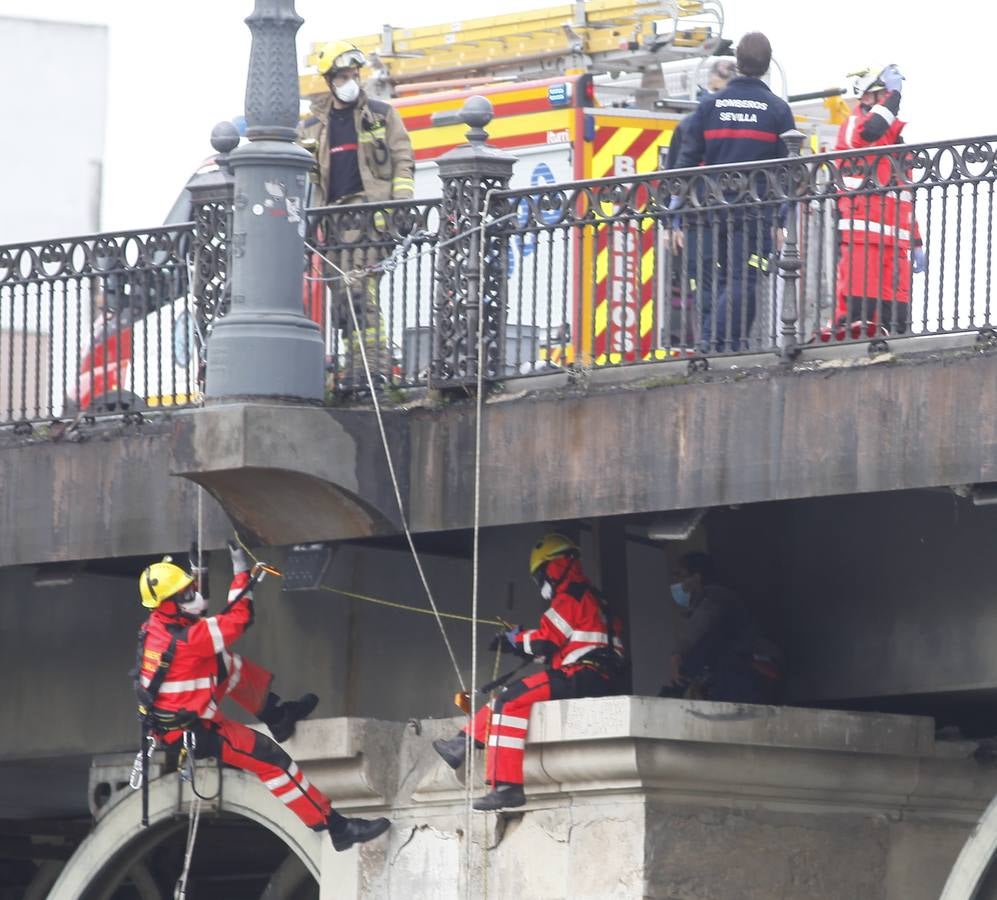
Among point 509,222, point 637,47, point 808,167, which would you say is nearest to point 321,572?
point 509,222

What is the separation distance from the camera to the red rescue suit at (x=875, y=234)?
15.2 metres

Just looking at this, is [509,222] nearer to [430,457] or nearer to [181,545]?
[430,457]

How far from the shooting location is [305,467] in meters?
16.3

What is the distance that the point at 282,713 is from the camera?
17.6 metres

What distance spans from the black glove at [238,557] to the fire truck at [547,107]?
116 centimetres

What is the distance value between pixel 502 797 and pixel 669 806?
3.11ft

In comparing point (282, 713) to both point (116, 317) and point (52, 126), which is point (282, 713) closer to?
point (116, 317)

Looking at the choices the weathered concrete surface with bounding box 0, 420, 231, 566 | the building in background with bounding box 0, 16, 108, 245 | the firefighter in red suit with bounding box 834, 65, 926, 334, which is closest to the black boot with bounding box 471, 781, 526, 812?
the weathered concrete surface with bounding box 0, 420, 231, 566

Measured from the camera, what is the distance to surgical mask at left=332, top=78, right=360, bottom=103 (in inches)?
704

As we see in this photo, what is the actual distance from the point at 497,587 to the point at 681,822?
2.53 m

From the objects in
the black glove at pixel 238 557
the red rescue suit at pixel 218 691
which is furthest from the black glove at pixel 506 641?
the black glove at pixel 238 557

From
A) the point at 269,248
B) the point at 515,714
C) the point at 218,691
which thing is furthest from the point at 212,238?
the point at 515,714

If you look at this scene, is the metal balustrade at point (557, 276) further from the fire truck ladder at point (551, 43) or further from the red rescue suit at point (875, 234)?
the fire truck ladder at point (551, 43)

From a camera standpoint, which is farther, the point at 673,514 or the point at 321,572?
the point at 321,572
